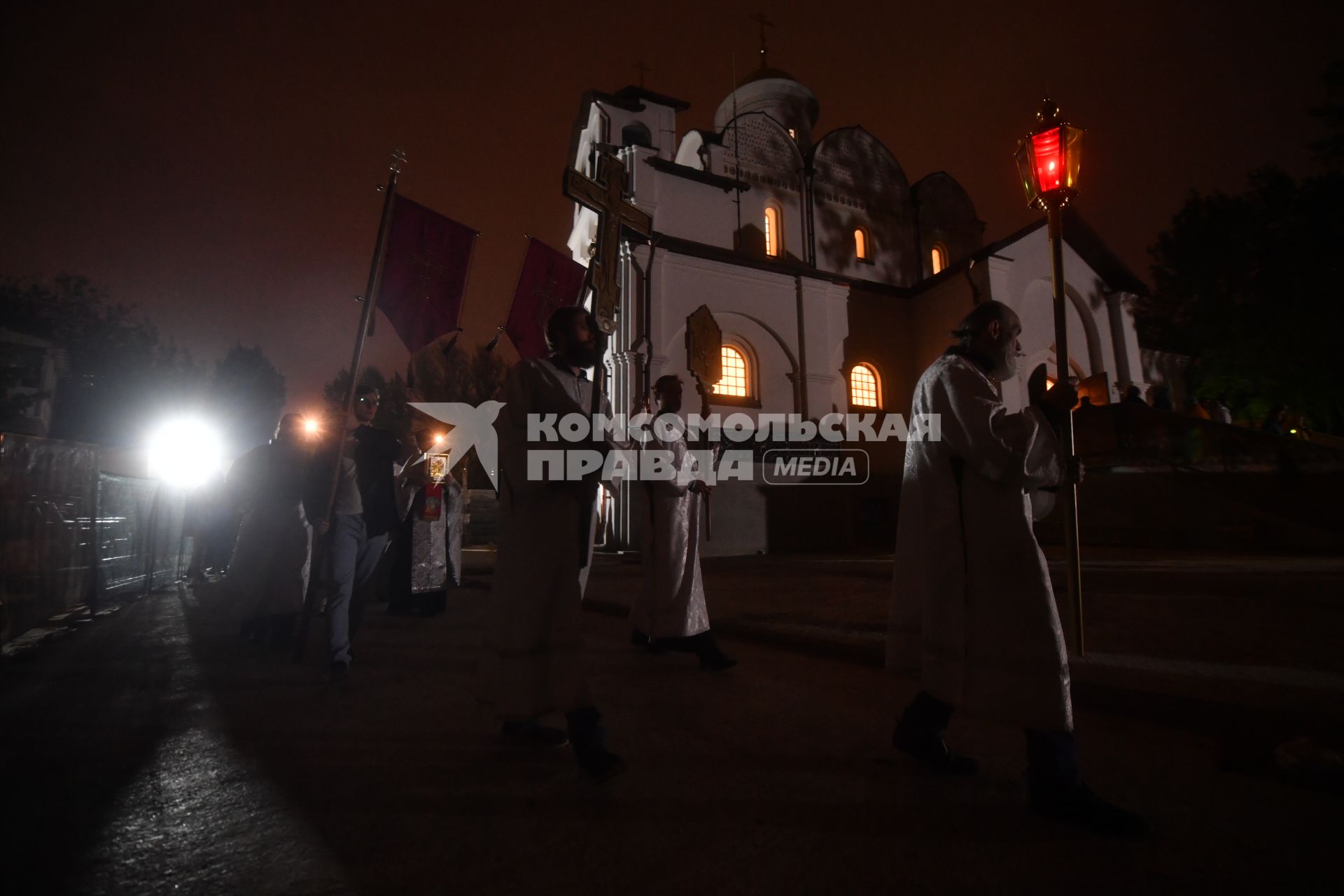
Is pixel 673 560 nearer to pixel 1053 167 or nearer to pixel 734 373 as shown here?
pixel 1053 167

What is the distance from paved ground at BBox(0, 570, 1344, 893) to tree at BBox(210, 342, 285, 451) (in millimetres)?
58388

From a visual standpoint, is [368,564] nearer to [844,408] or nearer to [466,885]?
[466,885]

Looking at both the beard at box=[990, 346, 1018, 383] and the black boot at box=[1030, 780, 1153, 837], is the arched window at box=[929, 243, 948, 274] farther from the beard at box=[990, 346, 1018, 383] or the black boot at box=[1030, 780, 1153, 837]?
the black boot at box=[1030, 780, 1153, 837]

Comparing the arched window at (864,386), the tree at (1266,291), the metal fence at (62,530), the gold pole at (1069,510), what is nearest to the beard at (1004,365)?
the gold pole at (1069,510)

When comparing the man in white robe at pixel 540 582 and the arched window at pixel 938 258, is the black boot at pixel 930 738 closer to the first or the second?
the man in white robe at pixel 540 582

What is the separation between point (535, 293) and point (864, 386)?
1242 cm

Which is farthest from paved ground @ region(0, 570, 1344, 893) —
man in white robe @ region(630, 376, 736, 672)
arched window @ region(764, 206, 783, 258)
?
arched window @ region(764, 206, 783, 258)

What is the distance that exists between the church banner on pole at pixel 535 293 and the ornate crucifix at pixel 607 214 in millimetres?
4632

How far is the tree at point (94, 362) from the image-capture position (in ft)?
115

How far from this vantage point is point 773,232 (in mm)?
20516

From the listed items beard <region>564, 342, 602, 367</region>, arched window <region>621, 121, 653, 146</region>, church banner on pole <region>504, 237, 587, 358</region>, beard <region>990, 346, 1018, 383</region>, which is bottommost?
beard <region>990, 346, 1018, 383</region>

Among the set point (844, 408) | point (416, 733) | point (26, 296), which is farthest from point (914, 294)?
point (26, 296)

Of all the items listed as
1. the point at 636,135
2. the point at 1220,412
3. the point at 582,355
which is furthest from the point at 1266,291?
the point at 582,355

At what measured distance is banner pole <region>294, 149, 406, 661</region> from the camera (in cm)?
474
